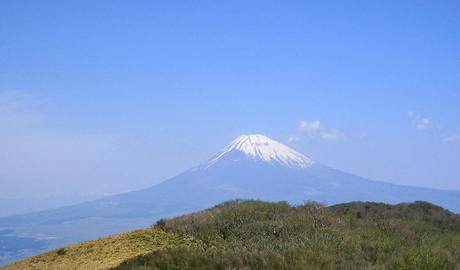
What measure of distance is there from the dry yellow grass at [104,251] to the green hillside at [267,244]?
0.10 feet

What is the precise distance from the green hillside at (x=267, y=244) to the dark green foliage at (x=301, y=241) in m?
0.03

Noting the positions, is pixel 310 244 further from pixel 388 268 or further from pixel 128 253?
pixel 128 253

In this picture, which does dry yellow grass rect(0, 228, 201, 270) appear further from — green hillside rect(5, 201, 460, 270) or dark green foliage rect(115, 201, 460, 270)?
dark green foliage rect(115, 201, 460, 270)

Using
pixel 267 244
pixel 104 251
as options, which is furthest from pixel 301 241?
pixel 104 251

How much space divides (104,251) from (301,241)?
241 inches

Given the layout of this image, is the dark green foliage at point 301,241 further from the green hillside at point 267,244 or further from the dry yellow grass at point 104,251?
the dry yellow grass at point 104,251

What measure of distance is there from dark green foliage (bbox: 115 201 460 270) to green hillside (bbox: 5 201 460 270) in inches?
1.0

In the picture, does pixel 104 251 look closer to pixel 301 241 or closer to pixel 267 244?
pixel 267 244

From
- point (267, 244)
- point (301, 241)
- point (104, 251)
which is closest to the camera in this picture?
point (267, 244)

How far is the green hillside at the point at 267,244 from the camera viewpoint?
14.0 m

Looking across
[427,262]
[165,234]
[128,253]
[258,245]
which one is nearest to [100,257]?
[128,253]

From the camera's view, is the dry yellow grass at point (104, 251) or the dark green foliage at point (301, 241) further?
the dry yellow grass at point (104, 251)

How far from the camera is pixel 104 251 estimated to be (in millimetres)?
18062

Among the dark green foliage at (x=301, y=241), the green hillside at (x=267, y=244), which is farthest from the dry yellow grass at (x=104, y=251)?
the dark green foliage at (x=301, y=241)
